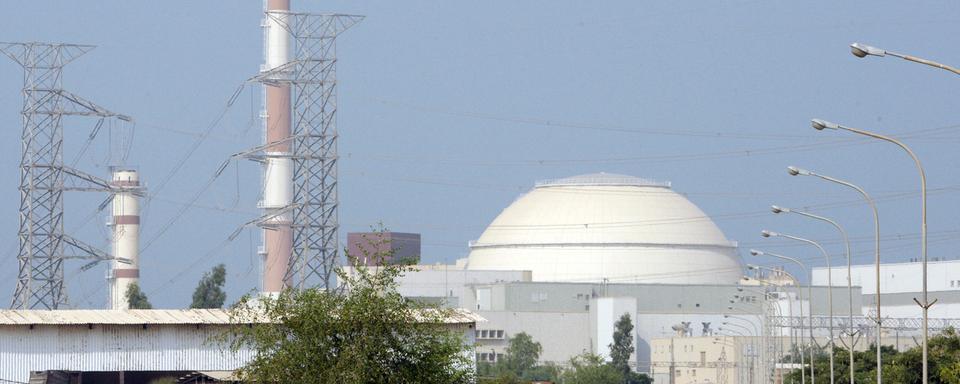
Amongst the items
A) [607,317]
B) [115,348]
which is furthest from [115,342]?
[607,317]

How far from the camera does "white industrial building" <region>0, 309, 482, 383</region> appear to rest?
4569 centimetres

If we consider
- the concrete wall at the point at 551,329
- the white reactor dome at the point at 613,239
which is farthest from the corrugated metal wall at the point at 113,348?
the white reactor dome at the point at 613,239

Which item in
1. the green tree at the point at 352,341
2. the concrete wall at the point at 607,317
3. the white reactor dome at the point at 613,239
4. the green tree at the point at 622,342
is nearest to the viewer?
the green tree at the point at 352,341

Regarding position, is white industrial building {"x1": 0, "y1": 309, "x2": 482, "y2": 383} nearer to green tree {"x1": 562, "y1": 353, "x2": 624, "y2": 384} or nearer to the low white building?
green tree {"x1": 562, "y1": 353, "x2": 624, "y2": 384}

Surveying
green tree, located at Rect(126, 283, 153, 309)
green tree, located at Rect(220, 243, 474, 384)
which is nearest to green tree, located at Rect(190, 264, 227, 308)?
green tree, located at Rect(126, 283, 153, 309)

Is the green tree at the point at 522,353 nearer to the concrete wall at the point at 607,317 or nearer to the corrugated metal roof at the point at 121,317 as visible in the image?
the concrete wall at the point at 607,317

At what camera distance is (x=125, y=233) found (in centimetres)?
10650

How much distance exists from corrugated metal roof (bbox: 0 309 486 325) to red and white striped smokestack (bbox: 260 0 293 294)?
1615 inches

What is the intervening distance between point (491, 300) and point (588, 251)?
15.7 metres

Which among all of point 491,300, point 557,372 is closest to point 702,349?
point 557,372

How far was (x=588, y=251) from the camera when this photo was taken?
128 meters

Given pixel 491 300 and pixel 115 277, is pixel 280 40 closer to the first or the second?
pixel 115 277

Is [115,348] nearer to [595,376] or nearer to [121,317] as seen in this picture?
[121,317]

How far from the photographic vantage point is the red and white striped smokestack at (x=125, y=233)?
105 m
